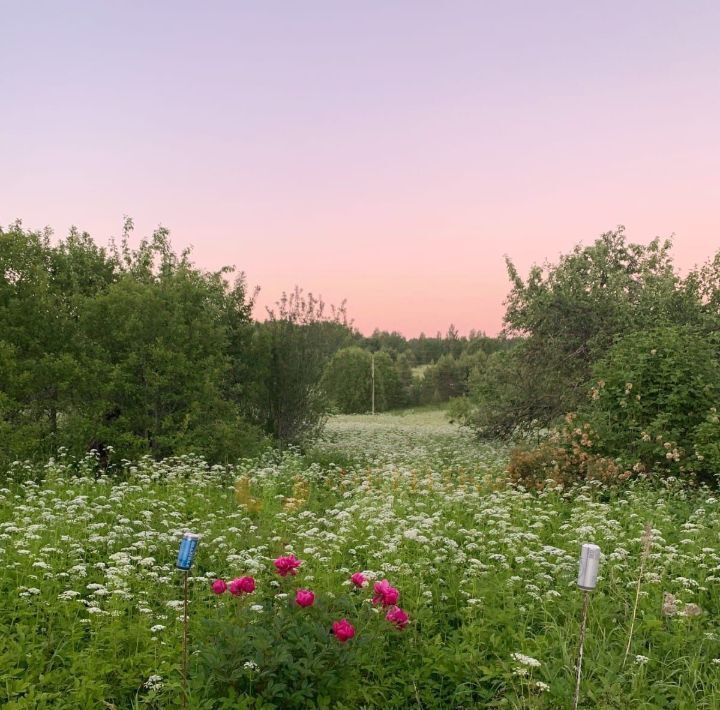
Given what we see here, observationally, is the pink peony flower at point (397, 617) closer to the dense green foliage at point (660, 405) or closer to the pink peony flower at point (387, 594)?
the pink peony flower at point (387, 594)

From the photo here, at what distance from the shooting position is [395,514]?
789 centimetres

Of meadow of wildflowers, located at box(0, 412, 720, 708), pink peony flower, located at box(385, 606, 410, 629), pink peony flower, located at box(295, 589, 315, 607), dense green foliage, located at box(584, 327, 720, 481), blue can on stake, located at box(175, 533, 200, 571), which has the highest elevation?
dense green foliage, located at box(584, 327, 720, 481)

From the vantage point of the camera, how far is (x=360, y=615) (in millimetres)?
4355

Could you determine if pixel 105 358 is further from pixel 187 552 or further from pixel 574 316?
pixel 574 316

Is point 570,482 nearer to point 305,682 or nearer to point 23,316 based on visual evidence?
point 305,682

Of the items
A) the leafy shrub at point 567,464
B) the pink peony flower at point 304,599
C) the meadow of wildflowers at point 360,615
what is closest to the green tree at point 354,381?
the leafy shrub at point 567,464

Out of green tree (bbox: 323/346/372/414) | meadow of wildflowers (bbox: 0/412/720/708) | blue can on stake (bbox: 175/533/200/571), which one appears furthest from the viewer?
green tree (bbox: 323/346/372/414)

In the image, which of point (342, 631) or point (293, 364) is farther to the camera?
point (293, 364)

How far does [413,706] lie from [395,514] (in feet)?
12.8

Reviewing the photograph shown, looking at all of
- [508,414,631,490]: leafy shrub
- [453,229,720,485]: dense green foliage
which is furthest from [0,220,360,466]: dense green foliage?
[453,229,720,485]: dense green foliage

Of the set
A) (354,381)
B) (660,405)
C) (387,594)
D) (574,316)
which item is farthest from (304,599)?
(354,381)

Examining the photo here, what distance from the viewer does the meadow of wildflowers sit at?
372cm

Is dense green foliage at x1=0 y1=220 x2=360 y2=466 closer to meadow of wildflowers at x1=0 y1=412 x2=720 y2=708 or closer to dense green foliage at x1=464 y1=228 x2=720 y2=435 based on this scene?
meadow of wildflowers at x1=0 y1=412 x2=720 y2=708

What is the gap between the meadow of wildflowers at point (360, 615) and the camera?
3.72 meters
